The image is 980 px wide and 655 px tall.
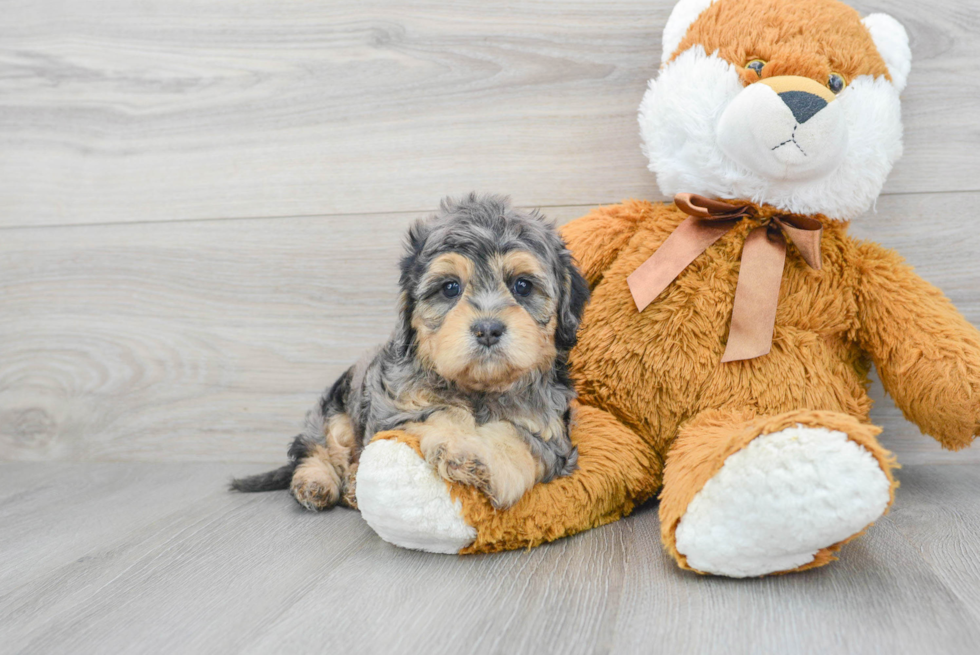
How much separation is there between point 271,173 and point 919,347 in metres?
1.85

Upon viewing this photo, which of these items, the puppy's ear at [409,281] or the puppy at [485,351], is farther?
the puppy's ear at [409,281]

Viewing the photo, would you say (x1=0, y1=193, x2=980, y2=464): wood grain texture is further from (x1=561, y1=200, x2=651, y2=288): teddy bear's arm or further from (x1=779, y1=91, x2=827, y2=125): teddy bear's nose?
(x1=779, y1=91, x2=827, y2=125): teddy bear's nose

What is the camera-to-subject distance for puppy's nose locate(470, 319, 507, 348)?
4.32 ft

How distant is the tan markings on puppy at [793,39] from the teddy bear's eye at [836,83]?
13 millimetres

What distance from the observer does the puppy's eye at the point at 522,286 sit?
1.44m

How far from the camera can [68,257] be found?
91.7 inches

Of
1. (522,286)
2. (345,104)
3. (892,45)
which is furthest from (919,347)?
(345,104)

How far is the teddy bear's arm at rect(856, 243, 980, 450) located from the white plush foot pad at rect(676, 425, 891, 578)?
1.80 feet

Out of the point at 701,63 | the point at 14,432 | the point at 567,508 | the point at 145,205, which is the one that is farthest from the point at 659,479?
the point at 14,432

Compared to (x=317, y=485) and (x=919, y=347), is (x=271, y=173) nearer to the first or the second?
(x=317, y=485)

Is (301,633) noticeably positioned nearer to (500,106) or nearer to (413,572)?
(413,572)

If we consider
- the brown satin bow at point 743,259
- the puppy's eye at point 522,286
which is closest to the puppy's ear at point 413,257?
the puppy's eye at point 522,286

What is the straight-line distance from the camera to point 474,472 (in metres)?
1.34

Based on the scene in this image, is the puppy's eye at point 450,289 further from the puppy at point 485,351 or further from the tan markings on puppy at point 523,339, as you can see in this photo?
the tan markings on puppy at point 523,339
